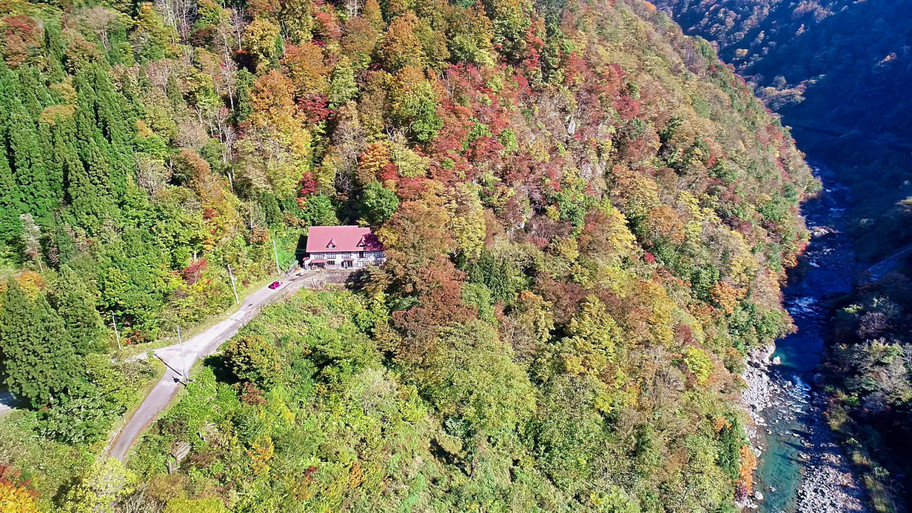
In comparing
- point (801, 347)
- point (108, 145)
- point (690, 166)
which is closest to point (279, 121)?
point (108, 145)

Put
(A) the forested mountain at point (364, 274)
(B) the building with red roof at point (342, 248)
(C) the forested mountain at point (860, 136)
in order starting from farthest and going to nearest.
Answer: (C) the forested mountain at point (860, 136), (B) the building with red roof at point (342, 248), (A) the forested mountain at point (364, 274)

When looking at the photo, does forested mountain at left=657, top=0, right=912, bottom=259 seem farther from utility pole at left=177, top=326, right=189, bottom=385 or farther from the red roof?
utility pole at left=177, top=326, right=189, bottom=385

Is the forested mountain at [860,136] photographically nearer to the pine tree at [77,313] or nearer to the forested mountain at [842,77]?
the forested mountain at [842,77]

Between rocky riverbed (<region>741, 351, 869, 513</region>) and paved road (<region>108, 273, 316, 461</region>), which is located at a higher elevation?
paved road (<region>108, 273, 316, 461</region>)

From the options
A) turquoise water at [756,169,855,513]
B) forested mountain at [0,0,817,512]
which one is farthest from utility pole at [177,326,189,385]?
turquoise water at [756,169,855,513]

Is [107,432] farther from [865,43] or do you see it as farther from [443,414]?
[865,43]

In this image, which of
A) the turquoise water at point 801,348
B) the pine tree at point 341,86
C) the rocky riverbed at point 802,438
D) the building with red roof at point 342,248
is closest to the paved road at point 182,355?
the building with red roof at point 342,248
